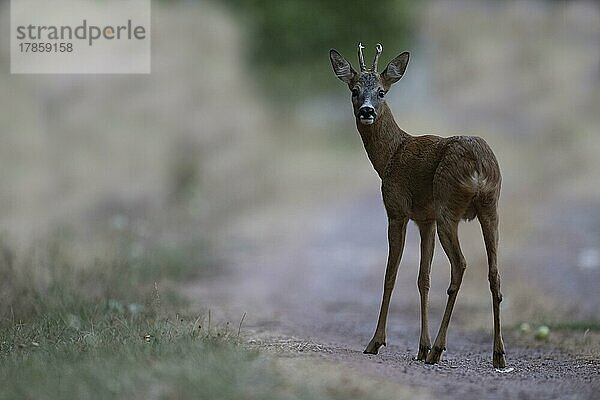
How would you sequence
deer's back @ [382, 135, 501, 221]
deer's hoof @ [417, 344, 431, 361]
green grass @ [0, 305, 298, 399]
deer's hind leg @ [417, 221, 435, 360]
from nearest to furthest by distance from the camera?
green grass @ [0, 305, 298, 399] → deer's back @ [382, 135, 501, 221] → deer's hoof @ [417, 344, 431, 361] → deer's hind leg @ [417, 221, 435, 360]

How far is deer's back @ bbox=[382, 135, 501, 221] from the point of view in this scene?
6.06 metres

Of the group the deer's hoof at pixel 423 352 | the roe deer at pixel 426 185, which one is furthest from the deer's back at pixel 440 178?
the deer's hoof at pixel 423 352

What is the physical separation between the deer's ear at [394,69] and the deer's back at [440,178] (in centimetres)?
40

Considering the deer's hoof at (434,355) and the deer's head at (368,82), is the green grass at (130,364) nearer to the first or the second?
the deer's hoof at (434,355)

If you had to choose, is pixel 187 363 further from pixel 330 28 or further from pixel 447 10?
pixel 447 10

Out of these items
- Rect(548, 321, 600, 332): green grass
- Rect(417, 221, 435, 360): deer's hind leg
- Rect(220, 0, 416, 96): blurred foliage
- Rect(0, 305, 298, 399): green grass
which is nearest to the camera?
Rect(0, 305, 298, 399): green grass

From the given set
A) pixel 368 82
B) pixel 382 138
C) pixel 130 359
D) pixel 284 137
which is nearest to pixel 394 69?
pixel 368 82

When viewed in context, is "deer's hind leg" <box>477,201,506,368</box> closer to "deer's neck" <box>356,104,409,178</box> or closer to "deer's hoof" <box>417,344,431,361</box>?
"deer's hoof" <box>417,344,431,361</box>

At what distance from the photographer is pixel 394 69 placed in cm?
656

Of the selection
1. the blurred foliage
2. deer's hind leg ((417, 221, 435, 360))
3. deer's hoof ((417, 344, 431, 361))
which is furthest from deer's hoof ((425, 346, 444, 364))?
the blurred foliage

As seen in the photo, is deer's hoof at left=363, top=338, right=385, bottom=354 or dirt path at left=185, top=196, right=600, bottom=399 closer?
dirt path at left=185, top=196, right=600, bottom=399

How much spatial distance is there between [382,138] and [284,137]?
12.8 m

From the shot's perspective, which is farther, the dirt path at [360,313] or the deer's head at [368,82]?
the deer's head at [368,82]

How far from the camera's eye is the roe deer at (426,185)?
20.0 ft
